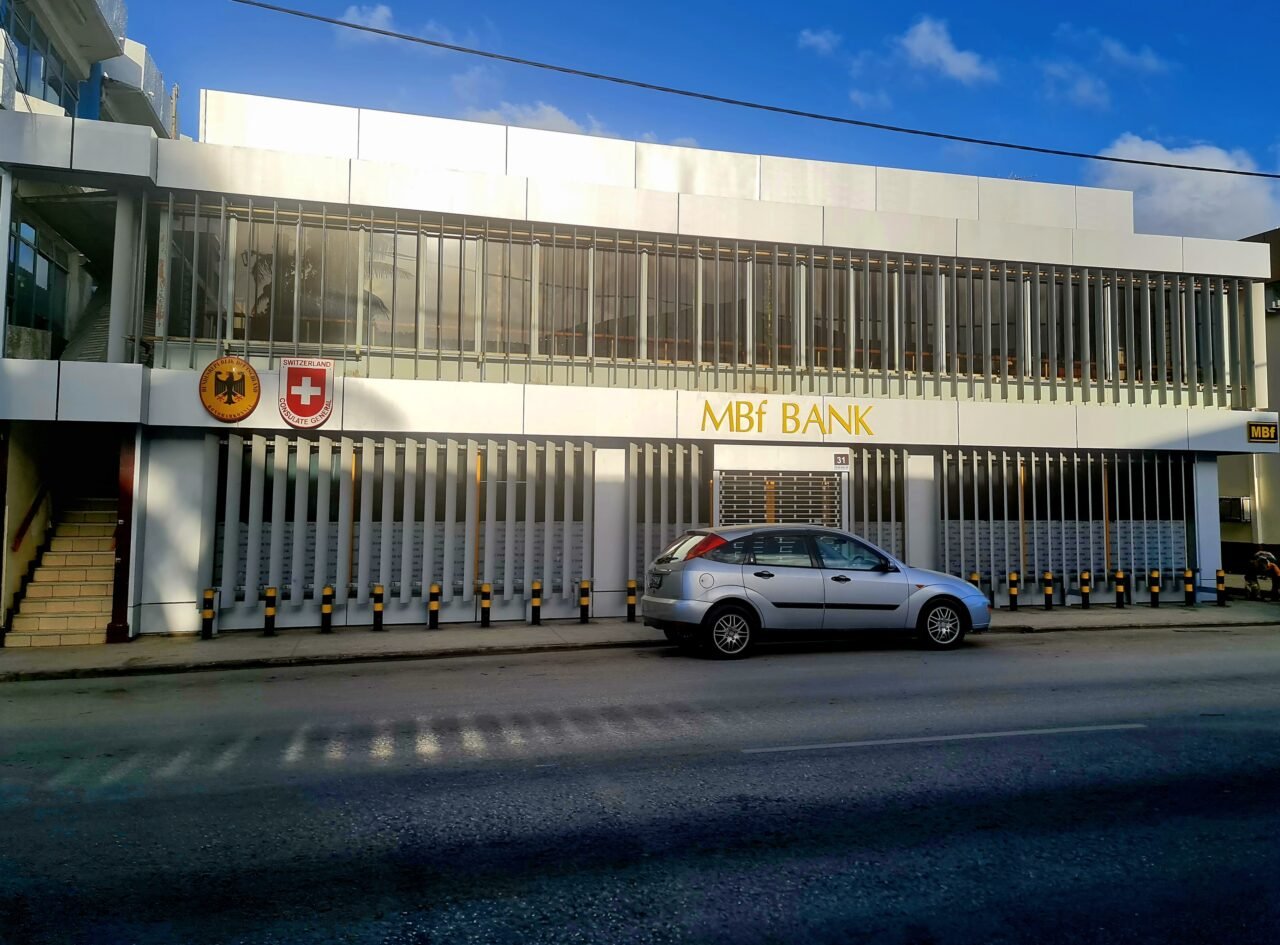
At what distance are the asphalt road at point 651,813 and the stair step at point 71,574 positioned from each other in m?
4.92

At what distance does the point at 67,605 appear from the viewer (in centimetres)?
1347

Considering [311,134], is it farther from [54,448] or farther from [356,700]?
[356,700]

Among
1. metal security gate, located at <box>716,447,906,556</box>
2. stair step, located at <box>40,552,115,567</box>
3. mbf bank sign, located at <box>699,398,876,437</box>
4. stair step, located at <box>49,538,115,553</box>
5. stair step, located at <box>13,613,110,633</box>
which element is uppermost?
mbf bank sign, located at <box>699,398,876,437</box>

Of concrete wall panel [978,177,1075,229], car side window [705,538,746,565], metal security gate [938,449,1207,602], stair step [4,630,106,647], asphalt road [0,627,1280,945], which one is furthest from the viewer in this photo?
concrete wall panel [978,177,1075,229]

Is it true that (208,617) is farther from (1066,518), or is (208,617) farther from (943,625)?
(1066,518)

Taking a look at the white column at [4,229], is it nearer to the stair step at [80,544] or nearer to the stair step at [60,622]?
the stair step at [80,544]

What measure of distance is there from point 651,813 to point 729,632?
6153mm

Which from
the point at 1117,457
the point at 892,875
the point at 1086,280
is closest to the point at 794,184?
the point at 1086,280

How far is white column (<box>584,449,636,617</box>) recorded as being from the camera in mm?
15930

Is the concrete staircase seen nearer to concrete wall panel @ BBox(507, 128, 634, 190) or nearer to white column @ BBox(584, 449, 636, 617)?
white column @ BBox(584, 449, 636, 617)

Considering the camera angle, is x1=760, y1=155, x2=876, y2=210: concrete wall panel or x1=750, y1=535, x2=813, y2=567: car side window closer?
x1=750, y1=535, x2=813, y2=567: car side window

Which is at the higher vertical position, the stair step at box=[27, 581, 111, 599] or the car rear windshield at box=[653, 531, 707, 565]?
the car rear windshield at box=[653, 531, 707, 565]

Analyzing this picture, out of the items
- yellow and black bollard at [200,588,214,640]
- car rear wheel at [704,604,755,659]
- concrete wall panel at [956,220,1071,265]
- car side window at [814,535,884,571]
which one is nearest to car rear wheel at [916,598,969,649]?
car side window at [814,535,884,571]

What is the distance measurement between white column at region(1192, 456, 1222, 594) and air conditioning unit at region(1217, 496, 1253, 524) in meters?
6.39
